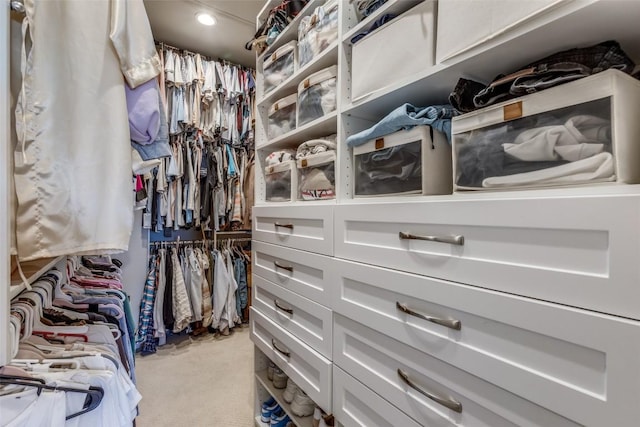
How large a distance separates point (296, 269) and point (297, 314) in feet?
0.62

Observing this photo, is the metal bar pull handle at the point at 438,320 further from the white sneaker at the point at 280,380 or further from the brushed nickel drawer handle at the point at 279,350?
the white sneaker at the point at 280,380

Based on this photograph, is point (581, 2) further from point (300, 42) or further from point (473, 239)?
point (300, 42)

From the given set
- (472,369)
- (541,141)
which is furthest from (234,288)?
(541,141)

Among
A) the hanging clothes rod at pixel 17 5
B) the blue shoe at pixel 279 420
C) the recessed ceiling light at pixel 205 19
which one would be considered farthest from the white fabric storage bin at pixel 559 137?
the recessed ceiling light at pixel 205 19

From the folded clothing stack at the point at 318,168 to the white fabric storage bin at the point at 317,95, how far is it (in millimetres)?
118

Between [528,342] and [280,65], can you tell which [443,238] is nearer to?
[528,342]

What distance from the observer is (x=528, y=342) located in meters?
0.56

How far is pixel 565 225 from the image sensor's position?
20.0 inches

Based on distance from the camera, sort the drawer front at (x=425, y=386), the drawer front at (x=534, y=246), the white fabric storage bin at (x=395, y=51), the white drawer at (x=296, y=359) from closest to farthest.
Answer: the drawer front at (x=534, y=246) → the drawer front at (x=425, y=386) → the white fabric storage bin at (x=395, y=51) → the white drawer at (x=296, y=359)

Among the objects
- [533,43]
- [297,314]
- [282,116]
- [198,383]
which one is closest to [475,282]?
[533,43]

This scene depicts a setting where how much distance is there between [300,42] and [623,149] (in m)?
1.26

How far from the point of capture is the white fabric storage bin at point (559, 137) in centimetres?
51

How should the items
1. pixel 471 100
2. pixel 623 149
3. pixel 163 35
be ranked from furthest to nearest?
pixel 163 35, pixel 471 100, pixel 623 149

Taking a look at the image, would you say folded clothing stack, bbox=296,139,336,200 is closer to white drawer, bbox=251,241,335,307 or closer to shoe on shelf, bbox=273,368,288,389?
Answer: white drawer, bbox=251,241,335,307
